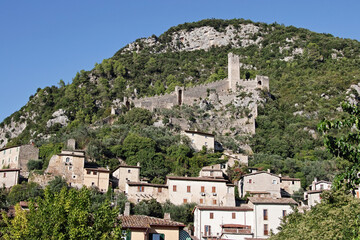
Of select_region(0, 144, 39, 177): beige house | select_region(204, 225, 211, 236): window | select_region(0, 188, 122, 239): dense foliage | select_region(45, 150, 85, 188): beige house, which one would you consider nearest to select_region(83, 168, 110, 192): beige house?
select_region(45, 150, 85, 188): beige house

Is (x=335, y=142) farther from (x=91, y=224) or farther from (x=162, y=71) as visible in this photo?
(x=162, y=71)

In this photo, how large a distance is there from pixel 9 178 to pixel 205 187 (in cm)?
2342

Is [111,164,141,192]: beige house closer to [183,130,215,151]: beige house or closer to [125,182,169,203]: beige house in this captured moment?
[125,182,169,203]: beige house

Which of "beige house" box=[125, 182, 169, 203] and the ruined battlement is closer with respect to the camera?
"beige house" box=[125, 182, 169, 203]

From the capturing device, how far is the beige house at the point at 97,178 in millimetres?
61062

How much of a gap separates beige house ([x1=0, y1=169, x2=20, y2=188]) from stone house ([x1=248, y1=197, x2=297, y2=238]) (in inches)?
1141

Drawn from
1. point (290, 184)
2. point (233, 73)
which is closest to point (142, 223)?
point (290, 184)

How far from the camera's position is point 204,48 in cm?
15425

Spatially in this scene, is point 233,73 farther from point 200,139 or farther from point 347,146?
point 347,146

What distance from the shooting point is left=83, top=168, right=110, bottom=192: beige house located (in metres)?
61.1

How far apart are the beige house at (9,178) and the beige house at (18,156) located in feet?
15.6

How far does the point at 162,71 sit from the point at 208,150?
192ft

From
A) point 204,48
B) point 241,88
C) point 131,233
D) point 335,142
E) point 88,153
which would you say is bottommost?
point 131,233

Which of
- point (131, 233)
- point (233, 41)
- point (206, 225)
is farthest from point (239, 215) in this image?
point (233, 41)
